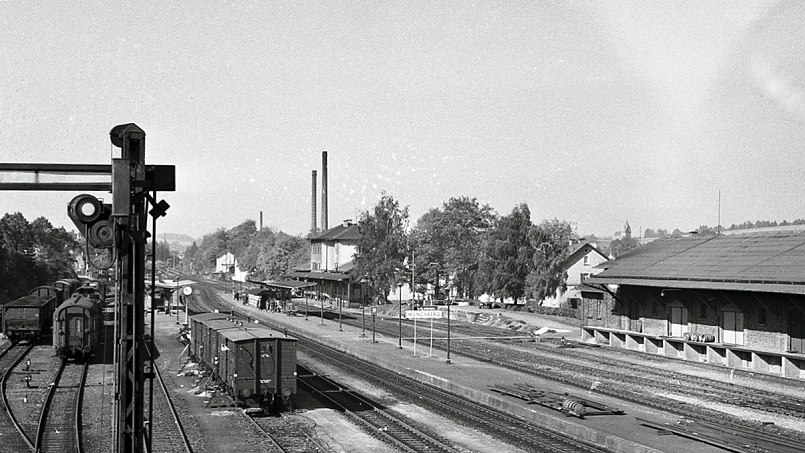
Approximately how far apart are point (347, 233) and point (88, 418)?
81.1 metres

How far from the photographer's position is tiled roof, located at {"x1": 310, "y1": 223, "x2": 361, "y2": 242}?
103812 millimetres

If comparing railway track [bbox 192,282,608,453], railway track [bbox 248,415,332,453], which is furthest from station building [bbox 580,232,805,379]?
railway track [bbox 248,415,332,453]

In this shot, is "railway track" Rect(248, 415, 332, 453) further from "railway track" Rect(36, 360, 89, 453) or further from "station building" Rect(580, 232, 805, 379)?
"station building" Rect(580, 232, 805, 379)

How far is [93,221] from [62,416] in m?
14.7

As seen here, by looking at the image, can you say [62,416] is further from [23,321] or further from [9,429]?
[23,321]

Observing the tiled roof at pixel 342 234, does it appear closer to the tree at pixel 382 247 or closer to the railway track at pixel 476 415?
the tree at pixel 382 247

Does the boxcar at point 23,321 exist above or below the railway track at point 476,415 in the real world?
above

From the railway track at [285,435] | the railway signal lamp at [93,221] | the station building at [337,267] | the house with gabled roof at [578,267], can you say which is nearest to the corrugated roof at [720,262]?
the railway track at [285,435]

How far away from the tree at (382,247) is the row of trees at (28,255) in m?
36.7

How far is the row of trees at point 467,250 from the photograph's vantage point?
7494 centimetres

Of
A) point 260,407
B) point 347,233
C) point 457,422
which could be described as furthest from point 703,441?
point 347,233

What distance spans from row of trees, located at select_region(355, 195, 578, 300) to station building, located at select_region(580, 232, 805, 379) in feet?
57.7

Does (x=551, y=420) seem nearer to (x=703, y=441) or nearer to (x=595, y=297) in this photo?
(x=703, y=441)

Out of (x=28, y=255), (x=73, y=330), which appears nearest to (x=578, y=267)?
(x=73, y=330)
